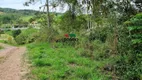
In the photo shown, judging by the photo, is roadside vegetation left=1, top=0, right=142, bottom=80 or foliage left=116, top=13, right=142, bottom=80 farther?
roadside vegetation left=1, top=0, right=142, bottom=80

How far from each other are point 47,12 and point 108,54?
14569 millimetres

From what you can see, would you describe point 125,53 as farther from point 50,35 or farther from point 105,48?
point 50,35

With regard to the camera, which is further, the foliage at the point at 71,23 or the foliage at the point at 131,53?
the foliage at the point at 71,23

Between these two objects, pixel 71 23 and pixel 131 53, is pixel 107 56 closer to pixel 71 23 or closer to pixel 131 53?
pixel 131 53

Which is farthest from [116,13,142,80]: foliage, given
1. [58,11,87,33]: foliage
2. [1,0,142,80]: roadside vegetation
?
[58,11,87,33]: foliage

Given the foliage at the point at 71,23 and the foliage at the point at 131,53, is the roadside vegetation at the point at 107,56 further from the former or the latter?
the foliage at the point at 71,23

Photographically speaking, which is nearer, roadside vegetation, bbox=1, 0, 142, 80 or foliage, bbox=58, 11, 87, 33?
roadside vegetation, bbox=1, 0, 142, 80

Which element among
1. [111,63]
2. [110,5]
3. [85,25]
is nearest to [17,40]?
[85,25]

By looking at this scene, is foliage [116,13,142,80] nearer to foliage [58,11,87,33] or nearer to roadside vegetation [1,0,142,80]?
roadside vegetation [1,0,142,80]

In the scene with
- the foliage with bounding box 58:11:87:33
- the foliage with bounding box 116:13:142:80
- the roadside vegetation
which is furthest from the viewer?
the foliage with bounding box 58:11:87:33

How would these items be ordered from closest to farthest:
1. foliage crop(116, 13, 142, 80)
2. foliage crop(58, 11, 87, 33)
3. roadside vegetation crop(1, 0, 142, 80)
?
1. foliage crop(116, 13, 142, 80)
2. roadside vegetation crop(1, 0, 142, 80)
3. foliage crop(58, 11, 87, 33)

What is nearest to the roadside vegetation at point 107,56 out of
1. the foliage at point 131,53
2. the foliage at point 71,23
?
the foliage at point 131,53

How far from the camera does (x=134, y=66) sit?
7.82m

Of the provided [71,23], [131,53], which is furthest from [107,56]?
[71,23]
